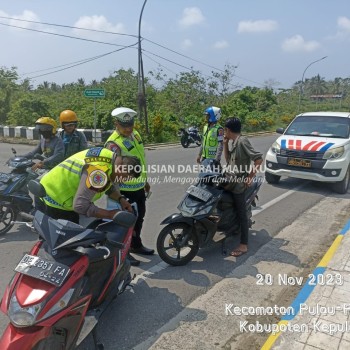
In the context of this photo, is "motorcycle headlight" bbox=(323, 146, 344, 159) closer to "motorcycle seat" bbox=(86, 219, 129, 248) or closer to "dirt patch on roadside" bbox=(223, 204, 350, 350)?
"dirt patch on roadside" bbox=(223, 204, 350, 350)

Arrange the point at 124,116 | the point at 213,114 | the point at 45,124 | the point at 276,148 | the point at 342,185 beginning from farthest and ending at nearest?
1. the point at 276,148
2. the point at 342,185
3. the point at 213,114
4. the point at 45,124
5. the point at 124,116

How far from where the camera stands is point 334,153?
7215mm

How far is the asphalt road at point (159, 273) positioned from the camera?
9.63ft

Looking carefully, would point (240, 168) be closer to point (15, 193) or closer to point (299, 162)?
point (15, 193)

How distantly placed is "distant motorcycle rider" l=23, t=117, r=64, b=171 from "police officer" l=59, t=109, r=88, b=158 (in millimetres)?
168

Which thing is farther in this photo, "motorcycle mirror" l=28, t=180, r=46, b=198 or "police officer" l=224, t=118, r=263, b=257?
"police officer" l=224, t=118, r=263, b=257

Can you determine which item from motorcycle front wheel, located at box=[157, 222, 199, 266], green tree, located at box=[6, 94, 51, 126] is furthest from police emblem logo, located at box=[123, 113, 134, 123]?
green tree, located at box=[6, 94, 51, 126]

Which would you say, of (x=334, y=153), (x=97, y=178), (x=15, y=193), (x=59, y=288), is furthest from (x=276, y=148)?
(x=59, y=288)

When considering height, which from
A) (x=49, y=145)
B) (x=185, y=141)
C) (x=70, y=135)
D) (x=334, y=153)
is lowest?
(x=185, y=141)

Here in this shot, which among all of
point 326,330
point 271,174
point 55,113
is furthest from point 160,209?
point 55,113

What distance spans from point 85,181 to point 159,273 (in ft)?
5.53

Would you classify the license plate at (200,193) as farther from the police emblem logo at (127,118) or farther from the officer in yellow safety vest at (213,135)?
the officer in yellow safety vest at (213,135)

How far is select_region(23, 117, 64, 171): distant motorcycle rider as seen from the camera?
15.8 ft

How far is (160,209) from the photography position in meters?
6.23
